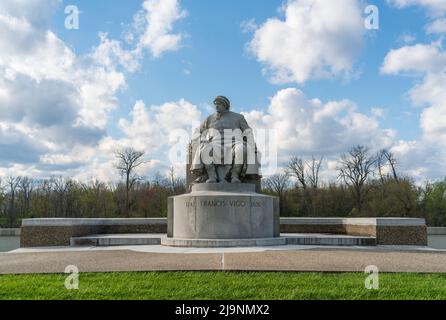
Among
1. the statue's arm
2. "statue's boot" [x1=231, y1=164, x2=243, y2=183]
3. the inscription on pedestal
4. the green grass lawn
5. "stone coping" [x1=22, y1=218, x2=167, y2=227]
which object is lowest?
the green grass lawn

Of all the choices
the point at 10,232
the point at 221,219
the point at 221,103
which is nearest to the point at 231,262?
the point at 221,219

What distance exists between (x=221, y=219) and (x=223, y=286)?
22.5ft

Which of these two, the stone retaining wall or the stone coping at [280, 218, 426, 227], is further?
the stone coping at [280, 218, 426, 227]

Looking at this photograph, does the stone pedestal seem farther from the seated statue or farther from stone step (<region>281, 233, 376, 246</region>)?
the seated statue

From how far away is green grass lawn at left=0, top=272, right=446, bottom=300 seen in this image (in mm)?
5941

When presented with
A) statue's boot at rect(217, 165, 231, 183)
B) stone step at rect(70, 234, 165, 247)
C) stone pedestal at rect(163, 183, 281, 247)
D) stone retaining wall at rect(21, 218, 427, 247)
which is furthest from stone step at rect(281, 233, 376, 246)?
stone step at rect(70, 234, 165, 247)

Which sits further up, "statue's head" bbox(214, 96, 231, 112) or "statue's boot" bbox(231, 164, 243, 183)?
"statue's head" bbox(214, 96, 231, 112)

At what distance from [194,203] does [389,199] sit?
1430 inches

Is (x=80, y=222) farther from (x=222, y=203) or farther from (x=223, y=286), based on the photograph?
(x=223, y=286)

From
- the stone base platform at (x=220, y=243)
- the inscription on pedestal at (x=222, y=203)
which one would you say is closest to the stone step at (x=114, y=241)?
the stone base platform at (x=220, y=243)

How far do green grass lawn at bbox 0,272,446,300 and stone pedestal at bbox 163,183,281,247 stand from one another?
5653mm

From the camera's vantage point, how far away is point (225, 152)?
48.5ft
